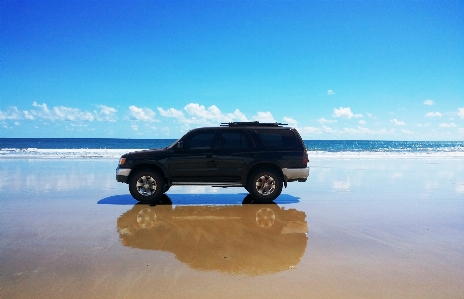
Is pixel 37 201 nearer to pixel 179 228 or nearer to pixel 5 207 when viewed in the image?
pixel 5 207

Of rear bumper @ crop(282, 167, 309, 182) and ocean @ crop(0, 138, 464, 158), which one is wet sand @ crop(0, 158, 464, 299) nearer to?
rear bumper @ crop(282, 167, 309, 182)

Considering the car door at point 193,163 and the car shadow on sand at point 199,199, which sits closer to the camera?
the car shadow on sand at point 199,199

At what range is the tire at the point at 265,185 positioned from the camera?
9.19m

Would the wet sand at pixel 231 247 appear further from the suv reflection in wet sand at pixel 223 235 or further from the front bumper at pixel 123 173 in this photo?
the front bumper at pixel 123 173

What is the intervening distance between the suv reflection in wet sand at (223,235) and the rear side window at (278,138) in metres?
1.87

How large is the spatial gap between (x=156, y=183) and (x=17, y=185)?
5.31 m

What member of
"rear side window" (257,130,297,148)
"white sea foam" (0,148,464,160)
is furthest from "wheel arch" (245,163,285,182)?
"white sea foam" (0,148,464,160)

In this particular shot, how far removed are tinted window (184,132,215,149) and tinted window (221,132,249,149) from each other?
321mm

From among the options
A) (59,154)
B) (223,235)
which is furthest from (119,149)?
(223,235)

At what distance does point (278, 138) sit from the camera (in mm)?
9570

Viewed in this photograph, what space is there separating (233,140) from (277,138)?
3.89 feet

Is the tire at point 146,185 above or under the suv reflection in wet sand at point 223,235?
above

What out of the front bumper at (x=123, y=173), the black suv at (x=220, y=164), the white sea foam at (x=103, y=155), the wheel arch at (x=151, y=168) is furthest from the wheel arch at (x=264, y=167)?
the white sea foam at (x=103, y=155)

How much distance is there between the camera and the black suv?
9.21m
